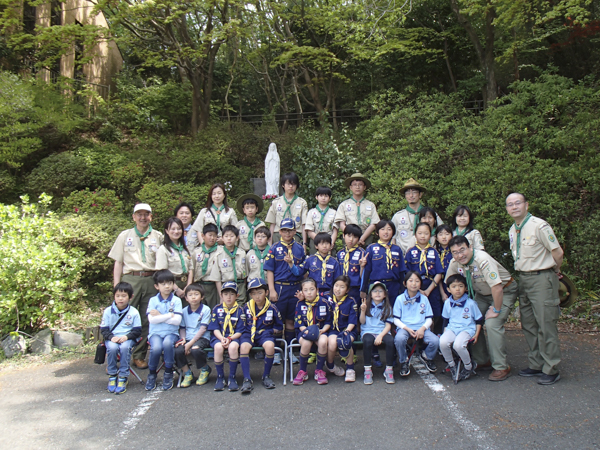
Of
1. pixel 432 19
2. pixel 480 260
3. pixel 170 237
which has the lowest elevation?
pixel 480 260

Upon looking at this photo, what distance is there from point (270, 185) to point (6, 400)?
6808 mm

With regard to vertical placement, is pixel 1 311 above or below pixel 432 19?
below

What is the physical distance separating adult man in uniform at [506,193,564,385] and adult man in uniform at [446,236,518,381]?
19cm

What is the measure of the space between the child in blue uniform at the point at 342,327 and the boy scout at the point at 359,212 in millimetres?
1443

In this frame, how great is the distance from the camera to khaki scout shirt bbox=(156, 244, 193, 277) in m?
5.32

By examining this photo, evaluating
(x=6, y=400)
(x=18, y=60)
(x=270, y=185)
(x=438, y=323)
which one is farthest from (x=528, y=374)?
(x=18, y=60)

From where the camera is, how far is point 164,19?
470 inches

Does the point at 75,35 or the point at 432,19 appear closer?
the point at 75,35

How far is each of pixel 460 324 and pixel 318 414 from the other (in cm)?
185

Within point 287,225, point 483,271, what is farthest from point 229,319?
point 483,271

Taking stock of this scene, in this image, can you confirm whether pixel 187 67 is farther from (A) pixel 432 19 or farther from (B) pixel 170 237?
(B) pixel 170 237

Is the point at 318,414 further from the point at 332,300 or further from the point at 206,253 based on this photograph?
the point at 206,253

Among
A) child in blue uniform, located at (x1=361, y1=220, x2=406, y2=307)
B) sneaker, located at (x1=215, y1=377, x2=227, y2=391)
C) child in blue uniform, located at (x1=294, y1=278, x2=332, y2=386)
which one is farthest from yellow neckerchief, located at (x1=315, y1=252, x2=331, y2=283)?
sneaker, located at (x1=215, y1=377, x2=227, y2=391)

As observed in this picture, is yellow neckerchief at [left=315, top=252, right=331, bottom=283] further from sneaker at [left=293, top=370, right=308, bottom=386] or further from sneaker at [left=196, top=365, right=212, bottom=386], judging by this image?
sneaker at [left=196, top=365, right=212, bottom=386]
